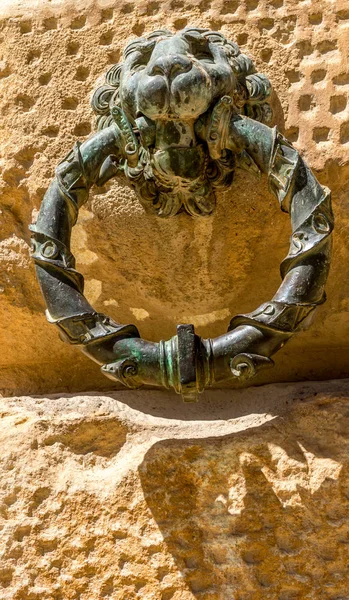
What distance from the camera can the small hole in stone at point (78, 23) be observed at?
1.20 m

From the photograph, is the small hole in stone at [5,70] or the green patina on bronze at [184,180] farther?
the small hole in stone at [5,70]

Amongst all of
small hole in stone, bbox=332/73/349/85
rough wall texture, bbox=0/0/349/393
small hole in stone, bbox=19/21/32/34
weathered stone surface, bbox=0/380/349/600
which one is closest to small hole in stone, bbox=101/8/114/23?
rough wall texture, bbox=0/0/349/393

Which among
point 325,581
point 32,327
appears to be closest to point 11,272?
point 32,327

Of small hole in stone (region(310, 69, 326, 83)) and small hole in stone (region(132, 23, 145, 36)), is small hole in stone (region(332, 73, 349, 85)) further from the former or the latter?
small hole in stone (region(132, 23, 145, 36))

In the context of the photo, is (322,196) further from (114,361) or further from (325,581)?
(325,581)

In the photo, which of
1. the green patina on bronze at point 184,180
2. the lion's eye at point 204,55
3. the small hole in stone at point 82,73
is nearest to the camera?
the green patina on bronze at point 184,180

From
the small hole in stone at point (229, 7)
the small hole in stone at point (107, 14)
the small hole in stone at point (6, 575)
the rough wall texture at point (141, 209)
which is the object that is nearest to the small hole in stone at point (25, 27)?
the rough wall texture at point (141, 209)

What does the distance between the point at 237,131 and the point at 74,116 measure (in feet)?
0.84

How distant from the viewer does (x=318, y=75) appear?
1.15 metres

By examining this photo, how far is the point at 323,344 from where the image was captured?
3.89 feet

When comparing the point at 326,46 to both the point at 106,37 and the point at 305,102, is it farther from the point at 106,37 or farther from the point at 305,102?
the point at 106,37

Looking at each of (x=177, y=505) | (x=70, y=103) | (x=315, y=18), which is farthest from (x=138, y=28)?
(x=177, y=505)

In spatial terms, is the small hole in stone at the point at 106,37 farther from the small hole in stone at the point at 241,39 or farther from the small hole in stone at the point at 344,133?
the small hole in stone at the point at 344,133

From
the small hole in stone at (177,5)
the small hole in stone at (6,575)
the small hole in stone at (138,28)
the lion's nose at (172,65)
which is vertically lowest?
the small hole in stone at (6,575)
